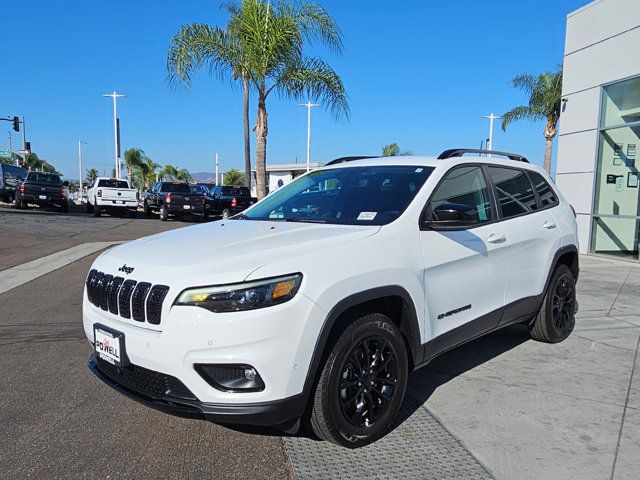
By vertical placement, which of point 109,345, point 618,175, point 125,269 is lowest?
point 109,345

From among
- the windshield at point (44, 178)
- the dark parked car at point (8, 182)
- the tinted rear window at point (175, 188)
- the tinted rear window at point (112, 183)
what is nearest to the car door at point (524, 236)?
the tinted rear window at point (175, 188)

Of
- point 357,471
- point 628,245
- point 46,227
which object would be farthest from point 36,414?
point 46,227

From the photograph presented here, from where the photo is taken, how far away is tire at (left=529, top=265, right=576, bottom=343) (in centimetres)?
500

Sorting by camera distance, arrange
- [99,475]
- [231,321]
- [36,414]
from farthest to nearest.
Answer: [36,414]
[99,475]
[231,321]

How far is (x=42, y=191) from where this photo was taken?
23266 millimetres

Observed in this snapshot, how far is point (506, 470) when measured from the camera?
2.89 m

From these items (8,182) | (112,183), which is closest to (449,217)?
(112,183)

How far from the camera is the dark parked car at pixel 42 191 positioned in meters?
23.0

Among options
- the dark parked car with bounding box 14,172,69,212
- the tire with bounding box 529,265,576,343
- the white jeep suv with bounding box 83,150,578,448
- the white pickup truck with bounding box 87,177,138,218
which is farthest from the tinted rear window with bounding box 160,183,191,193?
the white jeep suv with bounding box 83,150,578,448

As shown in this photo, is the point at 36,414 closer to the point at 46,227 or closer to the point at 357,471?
the point at 357,471

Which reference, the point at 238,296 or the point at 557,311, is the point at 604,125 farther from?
the point at 238,296

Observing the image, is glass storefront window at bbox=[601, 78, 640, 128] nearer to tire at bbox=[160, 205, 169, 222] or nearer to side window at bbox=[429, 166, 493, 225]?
side window at bbox=[429, 166, 493, 225]

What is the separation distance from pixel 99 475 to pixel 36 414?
103 centimetres

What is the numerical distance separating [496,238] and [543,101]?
2795cm
